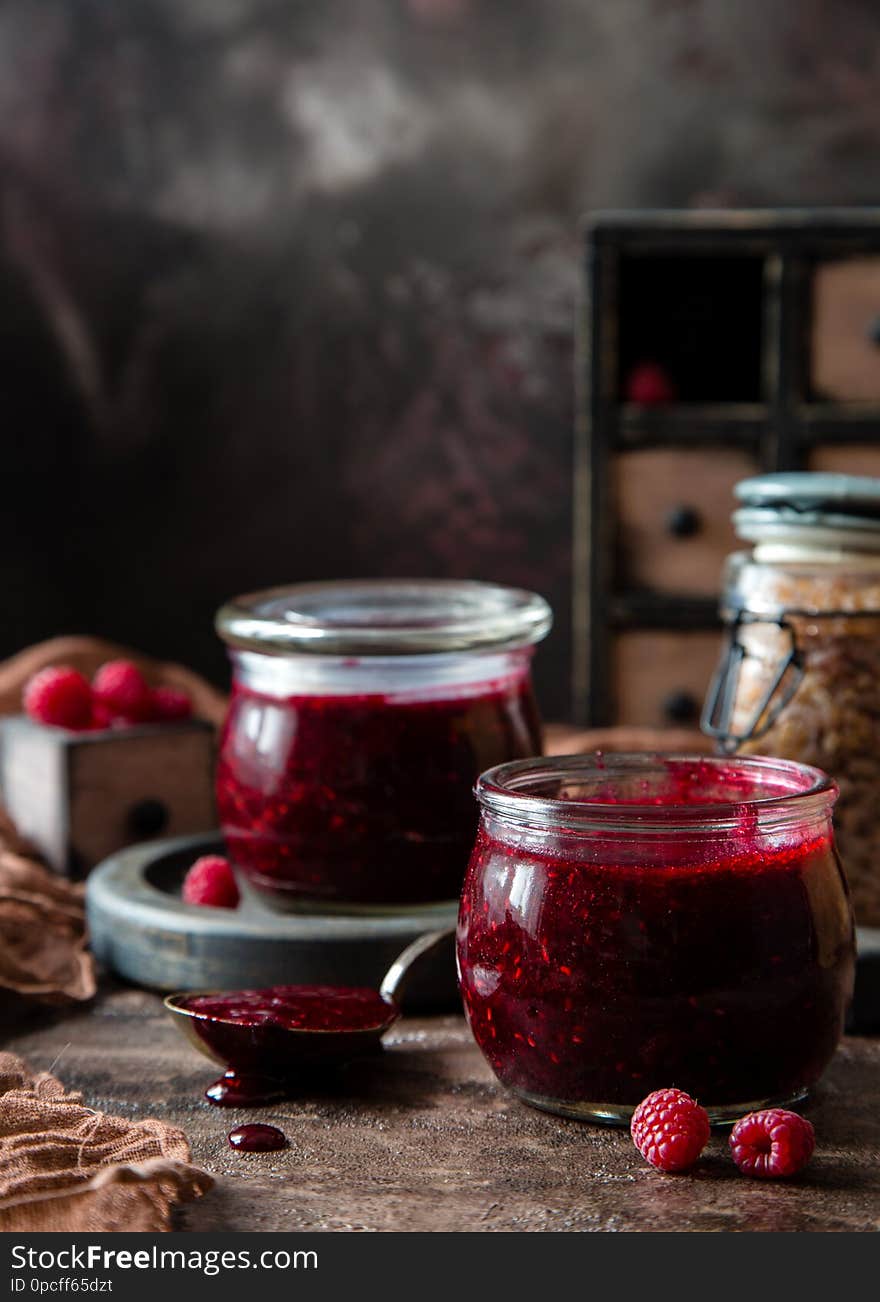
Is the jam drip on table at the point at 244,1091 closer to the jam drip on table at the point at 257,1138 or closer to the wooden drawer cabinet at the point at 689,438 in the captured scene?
the jam drip on table at the point at 257,1138

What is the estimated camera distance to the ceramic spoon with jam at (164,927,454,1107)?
103 centimetres

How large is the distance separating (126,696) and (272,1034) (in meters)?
0.82

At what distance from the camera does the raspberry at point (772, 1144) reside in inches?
34.9

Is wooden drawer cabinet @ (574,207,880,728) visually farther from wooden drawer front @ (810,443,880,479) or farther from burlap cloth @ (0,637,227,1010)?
burlap cloth @ (0,637,227,1010)

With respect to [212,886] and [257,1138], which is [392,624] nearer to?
[212,886]

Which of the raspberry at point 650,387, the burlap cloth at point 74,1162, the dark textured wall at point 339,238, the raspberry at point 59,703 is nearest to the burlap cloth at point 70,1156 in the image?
the burlap cloth at point 74,1162

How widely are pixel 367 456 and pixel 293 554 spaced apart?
0.30m

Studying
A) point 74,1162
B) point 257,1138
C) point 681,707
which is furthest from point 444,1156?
point 681,707

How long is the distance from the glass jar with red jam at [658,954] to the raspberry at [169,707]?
86 cm

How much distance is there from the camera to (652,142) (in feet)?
11.6

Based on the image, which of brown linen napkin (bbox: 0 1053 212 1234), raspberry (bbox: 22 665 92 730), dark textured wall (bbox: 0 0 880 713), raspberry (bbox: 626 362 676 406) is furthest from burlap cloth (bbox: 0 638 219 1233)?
dark textured wall (bbox: 0 0 880 713)

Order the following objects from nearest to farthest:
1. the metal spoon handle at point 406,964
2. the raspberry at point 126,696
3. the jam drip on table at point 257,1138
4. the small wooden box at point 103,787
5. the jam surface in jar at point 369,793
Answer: the jam drip on table at point 257,1138 → the metal spoon handle at point 406,964 → the jam surface in jar at point 369,793 → the small wooden box at point 103,787 → the raspberry at point 126,696

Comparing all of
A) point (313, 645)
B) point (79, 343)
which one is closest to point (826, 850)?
point (313, 645)

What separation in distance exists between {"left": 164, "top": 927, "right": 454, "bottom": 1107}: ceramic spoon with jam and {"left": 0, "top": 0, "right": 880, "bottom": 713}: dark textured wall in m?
2.71
